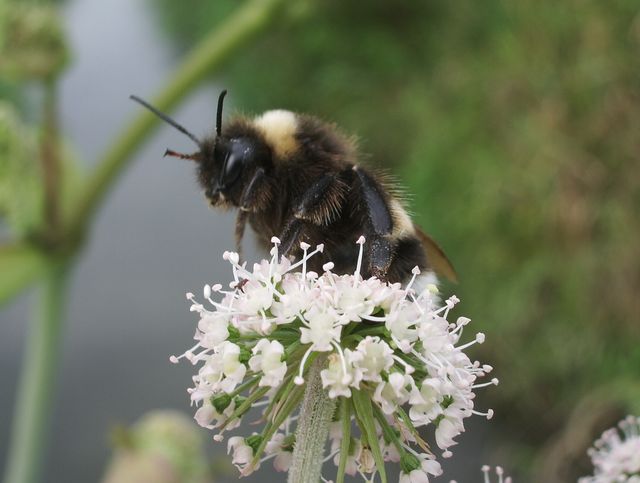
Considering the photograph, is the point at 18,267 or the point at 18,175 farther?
the point at 18,267

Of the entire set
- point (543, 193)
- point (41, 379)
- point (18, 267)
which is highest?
point (543, 193)

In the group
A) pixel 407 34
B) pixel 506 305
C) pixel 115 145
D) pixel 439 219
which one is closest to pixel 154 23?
pixel 407 34

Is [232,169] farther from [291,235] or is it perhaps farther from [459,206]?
[459,206]

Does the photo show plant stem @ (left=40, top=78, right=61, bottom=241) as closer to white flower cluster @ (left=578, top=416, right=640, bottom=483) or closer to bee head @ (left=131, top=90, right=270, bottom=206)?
bee head @ (left=131, top=90, right=270, bottom=206)

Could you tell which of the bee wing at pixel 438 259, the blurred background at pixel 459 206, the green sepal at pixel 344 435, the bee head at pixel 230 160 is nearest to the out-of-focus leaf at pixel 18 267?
the blurred background at pixel 459 206

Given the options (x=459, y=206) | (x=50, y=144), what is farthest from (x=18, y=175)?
(x=459, y=206)

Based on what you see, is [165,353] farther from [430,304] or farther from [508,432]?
[430,304]
